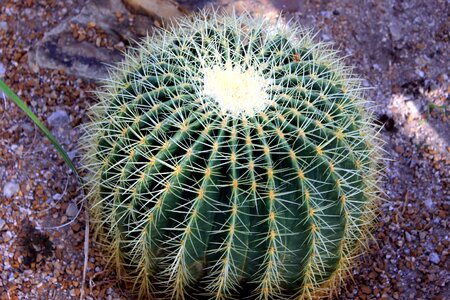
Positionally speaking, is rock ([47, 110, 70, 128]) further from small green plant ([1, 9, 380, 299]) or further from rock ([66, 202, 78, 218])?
small green plant ([1, 9, 380, 299])

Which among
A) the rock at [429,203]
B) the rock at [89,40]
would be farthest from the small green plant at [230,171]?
the rock at [89,40]

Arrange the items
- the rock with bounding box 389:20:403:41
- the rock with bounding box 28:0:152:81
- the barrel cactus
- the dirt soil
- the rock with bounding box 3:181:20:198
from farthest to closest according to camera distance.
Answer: the rock with bounding box 389:20:403:41, the rock with bounding box 28:0:152:81, the rock with bounding box 3:181:20:198, the dirt soil, the barrel cactus

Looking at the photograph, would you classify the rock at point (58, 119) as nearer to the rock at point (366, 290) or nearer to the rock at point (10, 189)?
the rock at point (10, 189)

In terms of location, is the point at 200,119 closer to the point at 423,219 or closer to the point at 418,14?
the point at 423,219

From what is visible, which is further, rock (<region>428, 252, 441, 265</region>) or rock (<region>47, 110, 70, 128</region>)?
rock (<region>47, 110, 70, 128</region>)

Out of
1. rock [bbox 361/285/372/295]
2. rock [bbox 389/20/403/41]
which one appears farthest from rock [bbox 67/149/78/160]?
rock [bbox 389/20/403/41]

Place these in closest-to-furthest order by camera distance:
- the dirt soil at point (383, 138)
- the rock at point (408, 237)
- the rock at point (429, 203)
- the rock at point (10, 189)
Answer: the dirt soil at point (383, 138), the rock at point (10, 189), the rock at point (408, 237), the rock at point (429, 203)
